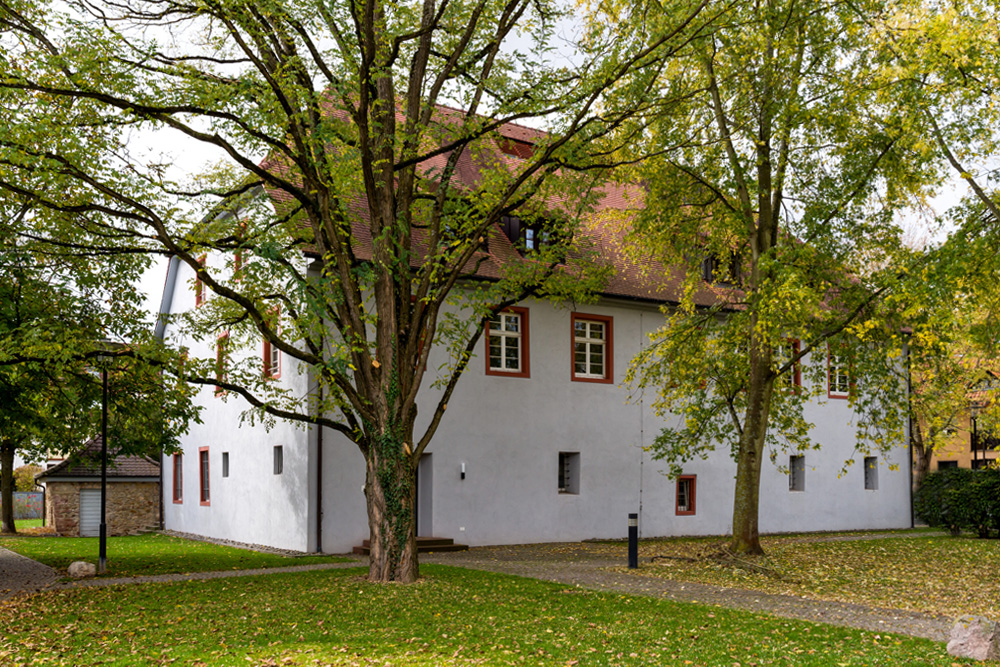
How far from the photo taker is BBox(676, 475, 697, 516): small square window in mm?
24719

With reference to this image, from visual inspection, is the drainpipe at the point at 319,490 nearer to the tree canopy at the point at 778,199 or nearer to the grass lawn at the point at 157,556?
the grass lawn at the point at 157,556

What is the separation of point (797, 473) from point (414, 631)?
19832mm

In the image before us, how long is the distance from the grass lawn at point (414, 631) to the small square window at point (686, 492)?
12075mm

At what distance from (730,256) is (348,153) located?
32.8ft

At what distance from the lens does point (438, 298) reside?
14.2 metres

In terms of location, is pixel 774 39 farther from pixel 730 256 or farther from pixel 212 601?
pixel 212 601

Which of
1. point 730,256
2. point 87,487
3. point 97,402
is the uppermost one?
point 730,256

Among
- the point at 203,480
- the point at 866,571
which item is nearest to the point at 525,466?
the point at 866,571

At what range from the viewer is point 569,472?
23.0m

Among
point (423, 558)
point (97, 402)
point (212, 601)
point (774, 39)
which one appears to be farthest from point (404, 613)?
point (774, 39)

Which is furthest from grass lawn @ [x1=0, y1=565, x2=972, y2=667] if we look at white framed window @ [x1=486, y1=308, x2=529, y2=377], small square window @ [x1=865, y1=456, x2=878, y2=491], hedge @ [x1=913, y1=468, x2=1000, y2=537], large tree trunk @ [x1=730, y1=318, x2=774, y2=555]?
small square window @ [x1=865, y1=456, x2=878, y2=491]

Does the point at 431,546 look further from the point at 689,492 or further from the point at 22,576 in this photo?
the point at 689,492

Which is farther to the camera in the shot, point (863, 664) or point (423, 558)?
point (423, 558)

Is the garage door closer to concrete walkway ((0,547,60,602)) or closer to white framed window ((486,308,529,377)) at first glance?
concrete walkway ((0,547,60,602))
